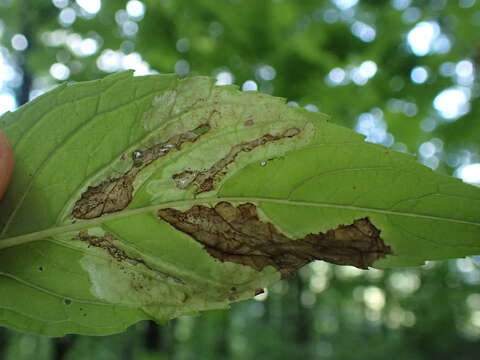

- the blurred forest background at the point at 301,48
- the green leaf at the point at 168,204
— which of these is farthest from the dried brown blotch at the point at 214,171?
the blurred forest background at the point at 301,48

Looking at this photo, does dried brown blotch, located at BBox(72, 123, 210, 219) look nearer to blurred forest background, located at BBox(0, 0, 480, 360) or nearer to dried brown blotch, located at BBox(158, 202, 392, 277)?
dried brown blotch, located at BBox(158, 202, 392, 277)

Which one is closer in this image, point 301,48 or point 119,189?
point 119,189

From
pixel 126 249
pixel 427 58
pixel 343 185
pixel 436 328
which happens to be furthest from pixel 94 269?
pixel 436 328

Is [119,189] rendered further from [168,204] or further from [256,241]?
[256,241]

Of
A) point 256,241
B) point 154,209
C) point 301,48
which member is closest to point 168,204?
point 154,209

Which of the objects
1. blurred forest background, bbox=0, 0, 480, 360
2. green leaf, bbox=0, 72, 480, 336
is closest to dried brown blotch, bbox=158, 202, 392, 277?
green leaf, bbox=0, 72, 480, 336

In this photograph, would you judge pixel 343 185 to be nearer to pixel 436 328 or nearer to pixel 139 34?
pixel 139 34
